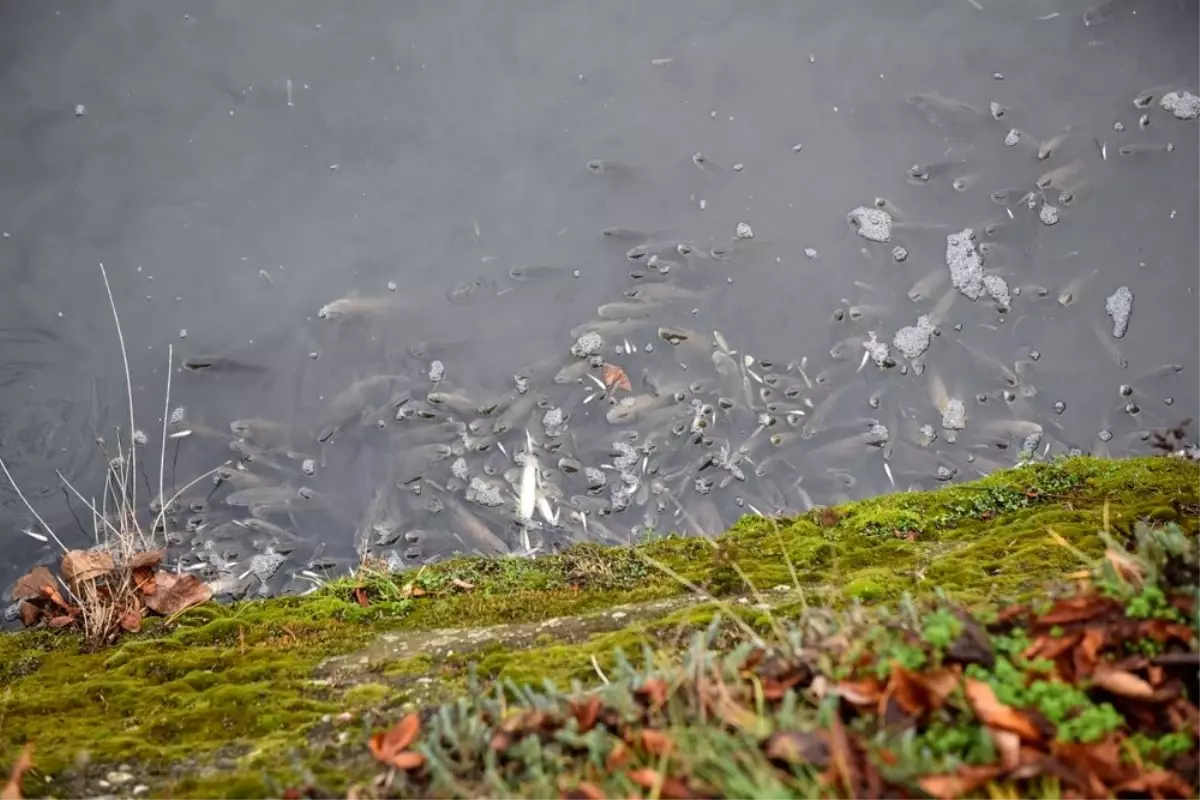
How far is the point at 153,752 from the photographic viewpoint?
6.84ft

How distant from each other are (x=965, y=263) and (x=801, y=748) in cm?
422

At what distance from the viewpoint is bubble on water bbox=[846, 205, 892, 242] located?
16.1 ft

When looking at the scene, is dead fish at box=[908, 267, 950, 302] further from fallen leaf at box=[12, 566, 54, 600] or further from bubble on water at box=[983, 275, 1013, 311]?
fallen leaf at box=[12, 566, 54, 600]

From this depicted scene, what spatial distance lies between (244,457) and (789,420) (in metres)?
3.19

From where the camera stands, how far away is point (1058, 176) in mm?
4988

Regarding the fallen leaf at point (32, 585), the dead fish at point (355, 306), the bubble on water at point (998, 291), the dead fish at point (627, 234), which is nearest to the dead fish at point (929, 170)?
the bubble on water at point (998, 291)

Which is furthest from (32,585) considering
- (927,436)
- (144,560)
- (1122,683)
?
(927,436)

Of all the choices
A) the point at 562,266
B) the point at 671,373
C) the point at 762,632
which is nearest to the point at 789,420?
the point at 671,373

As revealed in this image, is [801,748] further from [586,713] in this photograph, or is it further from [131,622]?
[131,622]

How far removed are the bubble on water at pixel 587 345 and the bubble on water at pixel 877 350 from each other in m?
1.58

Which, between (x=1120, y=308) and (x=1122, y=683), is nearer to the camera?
(x=1122, y=683)

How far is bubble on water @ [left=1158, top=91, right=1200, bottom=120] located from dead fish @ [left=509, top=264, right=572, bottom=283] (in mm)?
3882

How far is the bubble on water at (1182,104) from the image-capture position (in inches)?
198

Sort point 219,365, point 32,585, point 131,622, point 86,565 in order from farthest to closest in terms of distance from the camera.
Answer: point 219,365 < point 32,585 < point 86,565 < point 131,622
